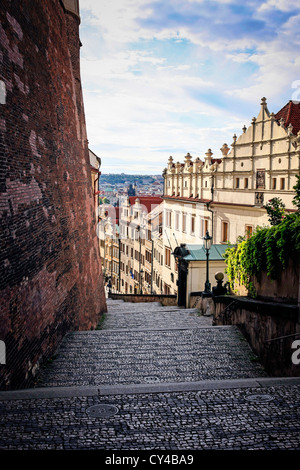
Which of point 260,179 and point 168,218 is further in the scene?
point 168,218

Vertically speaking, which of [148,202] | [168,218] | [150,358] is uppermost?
[148,202]

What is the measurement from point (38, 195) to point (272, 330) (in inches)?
216

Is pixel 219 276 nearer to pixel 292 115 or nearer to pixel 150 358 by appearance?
pixel 150 358

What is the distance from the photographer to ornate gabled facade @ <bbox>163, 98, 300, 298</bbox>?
1001 inches

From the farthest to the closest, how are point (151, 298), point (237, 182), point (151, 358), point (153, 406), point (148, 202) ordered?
point (148, 202) < point (237, 182) < point (151, 298) < point (151, 358) < point (153, 406)

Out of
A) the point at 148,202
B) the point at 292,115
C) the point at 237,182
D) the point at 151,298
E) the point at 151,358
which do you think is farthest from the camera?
the point at 148,202

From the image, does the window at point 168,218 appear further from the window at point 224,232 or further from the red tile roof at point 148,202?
the window at point 224,232

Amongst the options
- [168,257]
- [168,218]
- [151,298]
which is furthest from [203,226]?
[151,298]

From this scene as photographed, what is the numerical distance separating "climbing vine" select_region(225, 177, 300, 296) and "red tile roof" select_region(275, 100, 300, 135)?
52.0 ft

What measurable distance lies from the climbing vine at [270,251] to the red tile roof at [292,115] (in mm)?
15853

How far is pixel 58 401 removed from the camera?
20.0 ft

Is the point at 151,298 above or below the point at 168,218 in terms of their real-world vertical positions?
below

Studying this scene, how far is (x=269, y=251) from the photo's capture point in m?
9.73
